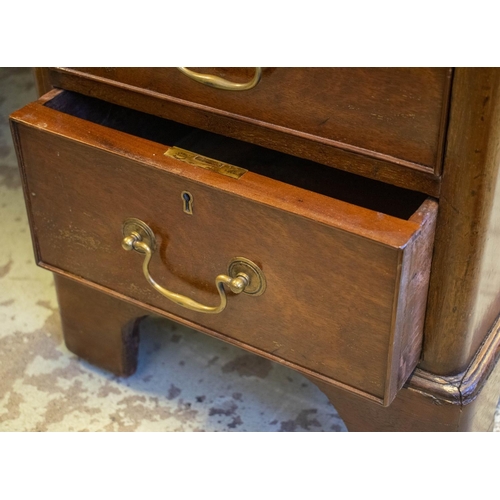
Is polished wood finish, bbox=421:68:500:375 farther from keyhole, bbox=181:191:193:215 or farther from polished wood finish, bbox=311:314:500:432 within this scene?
keyhole, bbox=181:191:193:215

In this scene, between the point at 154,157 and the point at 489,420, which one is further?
the point at 489,420

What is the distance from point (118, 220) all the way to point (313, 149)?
7.4 inches

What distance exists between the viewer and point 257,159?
0.86 m

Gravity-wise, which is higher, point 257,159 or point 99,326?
point 257,159

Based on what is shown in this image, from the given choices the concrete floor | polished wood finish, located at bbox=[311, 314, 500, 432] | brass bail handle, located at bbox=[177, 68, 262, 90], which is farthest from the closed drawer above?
the concrete floor

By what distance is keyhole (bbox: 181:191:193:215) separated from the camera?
71 cm

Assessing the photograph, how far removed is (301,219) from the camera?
2.18 ft

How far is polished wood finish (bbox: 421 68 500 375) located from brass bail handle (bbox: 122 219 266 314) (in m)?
0.14

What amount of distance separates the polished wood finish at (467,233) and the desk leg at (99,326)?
0.30m

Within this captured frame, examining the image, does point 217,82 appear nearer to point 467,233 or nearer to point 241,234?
point 241,234

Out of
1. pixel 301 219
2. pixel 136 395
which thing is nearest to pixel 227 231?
pixel 301 219

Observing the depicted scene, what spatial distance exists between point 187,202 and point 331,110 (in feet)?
0.45

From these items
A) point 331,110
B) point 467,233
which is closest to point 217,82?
point 331,110
